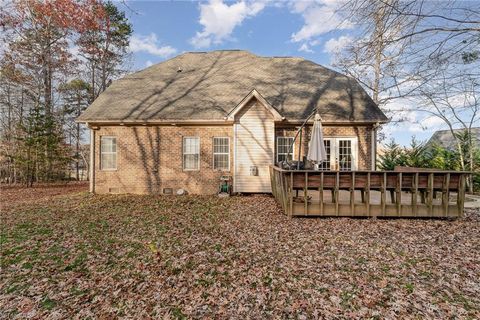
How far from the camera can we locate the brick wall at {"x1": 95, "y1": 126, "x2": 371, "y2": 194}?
37.3 ft

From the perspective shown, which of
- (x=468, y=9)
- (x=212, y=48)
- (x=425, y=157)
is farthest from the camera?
(x=212, y=48)

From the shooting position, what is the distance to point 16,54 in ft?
52.2

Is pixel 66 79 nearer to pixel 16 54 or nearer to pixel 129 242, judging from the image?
pixel 16 54

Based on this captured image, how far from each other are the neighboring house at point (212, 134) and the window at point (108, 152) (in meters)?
0.05

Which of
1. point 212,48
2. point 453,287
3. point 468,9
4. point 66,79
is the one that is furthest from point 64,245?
point 66,79

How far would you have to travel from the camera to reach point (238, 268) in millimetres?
3875

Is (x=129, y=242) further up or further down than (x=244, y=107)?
further down

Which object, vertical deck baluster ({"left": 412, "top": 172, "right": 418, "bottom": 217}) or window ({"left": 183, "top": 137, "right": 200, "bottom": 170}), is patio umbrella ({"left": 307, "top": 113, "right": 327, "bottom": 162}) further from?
window ({"left": 183, "top": 137, "right": 200, "bottom": 170})

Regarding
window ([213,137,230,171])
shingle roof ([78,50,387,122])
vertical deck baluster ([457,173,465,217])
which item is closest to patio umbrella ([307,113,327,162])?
shingle roof ([78,50,387,122])

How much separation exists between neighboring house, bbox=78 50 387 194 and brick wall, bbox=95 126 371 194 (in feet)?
0.16

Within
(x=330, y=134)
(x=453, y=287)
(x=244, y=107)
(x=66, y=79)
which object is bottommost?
(x=453, y=287)

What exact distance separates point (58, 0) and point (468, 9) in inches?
847

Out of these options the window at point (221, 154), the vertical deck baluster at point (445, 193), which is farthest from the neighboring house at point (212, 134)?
the vertical deck baluster at point (445, 193)

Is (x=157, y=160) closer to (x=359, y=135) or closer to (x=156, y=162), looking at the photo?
(x=156, y=162)
